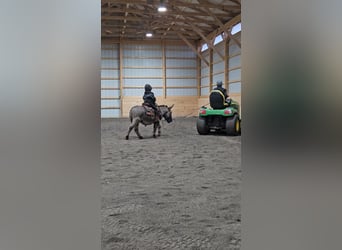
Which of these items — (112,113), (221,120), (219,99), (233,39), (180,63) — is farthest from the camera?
(180,63)

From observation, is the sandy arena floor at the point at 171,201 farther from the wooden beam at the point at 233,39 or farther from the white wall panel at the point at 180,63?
the white wall panel at the point at 180,63

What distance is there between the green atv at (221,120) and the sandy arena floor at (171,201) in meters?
3.36

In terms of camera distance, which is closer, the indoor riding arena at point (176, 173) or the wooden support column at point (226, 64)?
the indoor riding arena at point (176, 173)

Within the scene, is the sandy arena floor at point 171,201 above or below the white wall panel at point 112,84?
below

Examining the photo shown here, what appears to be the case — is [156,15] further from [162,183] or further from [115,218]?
[115,218]

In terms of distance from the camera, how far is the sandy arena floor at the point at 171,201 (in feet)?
7.72

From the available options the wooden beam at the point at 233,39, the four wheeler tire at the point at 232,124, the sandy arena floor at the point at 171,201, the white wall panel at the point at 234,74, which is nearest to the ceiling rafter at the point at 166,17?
the wooden beam at the point at 233,39

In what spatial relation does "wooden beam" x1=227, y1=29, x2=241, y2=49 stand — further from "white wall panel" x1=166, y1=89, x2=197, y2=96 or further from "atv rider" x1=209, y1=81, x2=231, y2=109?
"white wall panel" x1=166, y1=89, x2=197, y2=96

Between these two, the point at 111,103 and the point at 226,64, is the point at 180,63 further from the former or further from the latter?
the point at 226,64

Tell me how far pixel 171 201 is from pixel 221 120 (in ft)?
22.4

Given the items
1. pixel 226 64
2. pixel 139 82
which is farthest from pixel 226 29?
pixel 139 82

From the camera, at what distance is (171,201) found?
327cm
